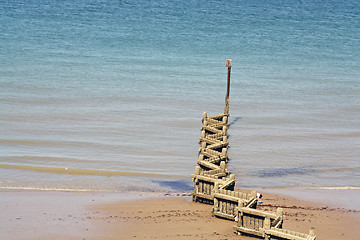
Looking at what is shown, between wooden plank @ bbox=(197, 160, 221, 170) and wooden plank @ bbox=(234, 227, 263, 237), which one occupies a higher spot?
wooden plank @ bbox=(197, 160, 221, 170)

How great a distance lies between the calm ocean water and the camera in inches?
1159

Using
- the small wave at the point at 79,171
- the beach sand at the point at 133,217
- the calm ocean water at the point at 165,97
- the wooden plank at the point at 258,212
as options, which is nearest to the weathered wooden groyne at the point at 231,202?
the wooden plank at the point at 258,212

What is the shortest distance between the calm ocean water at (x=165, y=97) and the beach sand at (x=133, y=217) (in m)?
1.98

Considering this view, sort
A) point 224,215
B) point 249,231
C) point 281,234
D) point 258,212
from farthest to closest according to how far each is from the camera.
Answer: point 224,215 < point 249,231 < point 258,212 < point 281,234

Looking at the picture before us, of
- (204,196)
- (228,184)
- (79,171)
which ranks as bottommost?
(204,196)

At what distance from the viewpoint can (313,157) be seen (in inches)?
1251

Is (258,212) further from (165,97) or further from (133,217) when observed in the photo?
(165,97)

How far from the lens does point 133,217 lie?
2214 centimetres

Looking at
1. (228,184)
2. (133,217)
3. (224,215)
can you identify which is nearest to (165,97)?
(228,184)

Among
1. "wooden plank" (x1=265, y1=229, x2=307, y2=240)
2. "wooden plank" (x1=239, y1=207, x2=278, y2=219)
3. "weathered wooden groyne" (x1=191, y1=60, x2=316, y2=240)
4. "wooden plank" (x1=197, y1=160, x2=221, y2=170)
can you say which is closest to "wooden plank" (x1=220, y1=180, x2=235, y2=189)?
"weathered wooden groyne" (x1=191, y1=60, x2=316, y2=240)

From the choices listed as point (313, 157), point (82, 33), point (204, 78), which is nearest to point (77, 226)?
point (313, 157)

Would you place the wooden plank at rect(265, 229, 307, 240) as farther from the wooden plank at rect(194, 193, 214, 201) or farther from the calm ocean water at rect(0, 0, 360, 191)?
the calm ocean water at rect(0, 0, 360, 191)

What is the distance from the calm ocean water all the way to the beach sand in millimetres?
1985

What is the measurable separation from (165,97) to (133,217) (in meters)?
22.8
